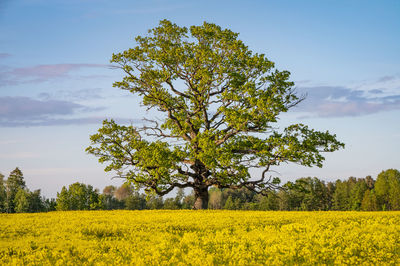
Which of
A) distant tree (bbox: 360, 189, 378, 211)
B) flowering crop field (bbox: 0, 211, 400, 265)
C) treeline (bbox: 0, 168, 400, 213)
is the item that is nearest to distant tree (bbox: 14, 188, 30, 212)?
treeline (bbox: 0, 168, 400, 213)

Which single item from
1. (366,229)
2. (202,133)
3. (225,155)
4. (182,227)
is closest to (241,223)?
(182,227)

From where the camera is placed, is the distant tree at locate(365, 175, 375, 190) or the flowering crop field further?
the distant tree at locate(365, 175, 375, 190)

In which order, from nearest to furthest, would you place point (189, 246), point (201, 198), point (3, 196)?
point (189, 246), point (201, 198), point (3, 196)

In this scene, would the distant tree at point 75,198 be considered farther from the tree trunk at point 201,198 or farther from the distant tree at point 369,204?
the distant tree at point 369,204

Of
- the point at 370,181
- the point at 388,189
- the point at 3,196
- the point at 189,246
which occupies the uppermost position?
the point at 370,181

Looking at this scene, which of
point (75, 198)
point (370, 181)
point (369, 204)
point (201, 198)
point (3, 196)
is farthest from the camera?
point (370, 181)

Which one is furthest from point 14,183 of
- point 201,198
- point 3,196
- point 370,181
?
point 370,181

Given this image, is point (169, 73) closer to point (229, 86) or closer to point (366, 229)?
point (229, 86)

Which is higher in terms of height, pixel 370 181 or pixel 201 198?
pixel 370 181

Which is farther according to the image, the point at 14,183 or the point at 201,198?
the point at 14,183

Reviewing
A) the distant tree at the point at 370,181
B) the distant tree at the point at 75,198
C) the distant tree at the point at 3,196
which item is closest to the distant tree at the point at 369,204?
the distant tree at the point at 370,181

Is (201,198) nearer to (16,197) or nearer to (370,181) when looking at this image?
(16,197)

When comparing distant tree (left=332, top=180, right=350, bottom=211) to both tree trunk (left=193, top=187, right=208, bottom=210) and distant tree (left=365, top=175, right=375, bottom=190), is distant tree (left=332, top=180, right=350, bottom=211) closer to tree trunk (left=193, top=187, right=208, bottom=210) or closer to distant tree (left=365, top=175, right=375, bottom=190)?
distant tree (left=365, top=175, right=375, bottom=190)

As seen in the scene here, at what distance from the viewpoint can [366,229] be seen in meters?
19.3
